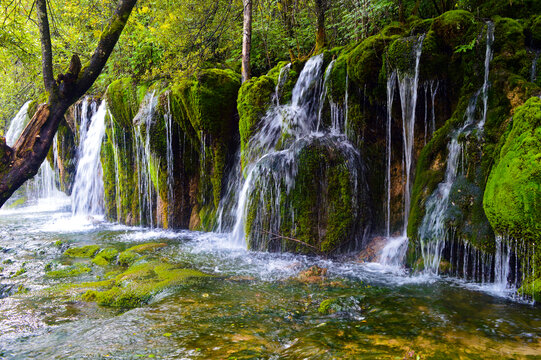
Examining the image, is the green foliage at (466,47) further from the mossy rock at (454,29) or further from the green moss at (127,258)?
the green moss at (127,258)

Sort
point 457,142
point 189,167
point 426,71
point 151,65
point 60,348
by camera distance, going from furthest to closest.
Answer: point 151,65
point 189,167
point 426,71
point 457,142
point 60,348

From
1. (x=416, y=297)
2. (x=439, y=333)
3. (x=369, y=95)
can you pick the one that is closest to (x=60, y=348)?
(x=439, y=333)

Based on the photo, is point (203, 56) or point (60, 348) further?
point (203, 56)

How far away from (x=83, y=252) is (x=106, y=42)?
23.3ft

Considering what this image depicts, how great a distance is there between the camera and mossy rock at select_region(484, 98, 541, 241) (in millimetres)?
4934

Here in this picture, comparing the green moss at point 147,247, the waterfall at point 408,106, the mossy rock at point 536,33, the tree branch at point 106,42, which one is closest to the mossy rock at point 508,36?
the mossy rock at point 536,33

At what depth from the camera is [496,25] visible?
7254mm

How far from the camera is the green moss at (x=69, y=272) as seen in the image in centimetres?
739

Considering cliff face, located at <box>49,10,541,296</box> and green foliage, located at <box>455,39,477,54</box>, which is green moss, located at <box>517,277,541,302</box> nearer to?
cliff face, located at <box>49,10,541,296</box>

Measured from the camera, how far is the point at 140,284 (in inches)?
242

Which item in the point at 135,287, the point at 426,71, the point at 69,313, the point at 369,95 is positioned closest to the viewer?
the point at 69,313

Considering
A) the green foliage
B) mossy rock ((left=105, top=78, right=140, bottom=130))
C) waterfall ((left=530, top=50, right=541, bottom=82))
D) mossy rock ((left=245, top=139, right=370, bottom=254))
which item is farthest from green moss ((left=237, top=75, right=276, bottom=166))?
waterfall ((left=530, top=50, right=541, bottom=82))

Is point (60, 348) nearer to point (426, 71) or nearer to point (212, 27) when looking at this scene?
point (426, 71)

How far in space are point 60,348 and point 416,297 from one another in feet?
14.9
